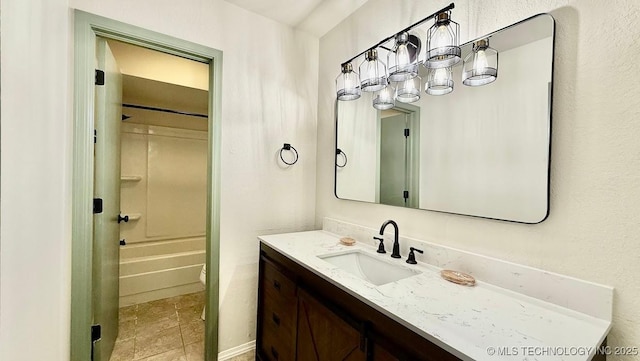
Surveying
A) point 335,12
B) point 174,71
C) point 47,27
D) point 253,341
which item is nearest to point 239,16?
point 335,12

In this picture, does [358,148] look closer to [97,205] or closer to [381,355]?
[381,355]

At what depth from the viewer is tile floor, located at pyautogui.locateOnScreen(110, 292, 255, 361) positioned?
190 centimetres

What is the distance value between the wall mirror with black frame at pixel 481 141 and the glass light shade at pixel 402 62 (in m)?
0.10

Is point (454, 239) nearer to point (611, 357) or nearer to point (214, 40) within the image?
point (611, 357)

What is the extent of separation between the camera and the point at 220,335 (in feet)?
6.07

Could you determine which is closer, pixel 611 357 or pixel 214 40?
pixel 611 357

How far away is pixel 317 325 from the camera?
1226mm

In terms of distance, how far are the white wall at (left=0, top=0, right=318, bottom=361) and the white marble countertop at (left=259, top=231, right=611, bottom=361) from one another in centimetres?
97

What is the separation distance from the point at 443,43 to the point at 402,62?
0.73 feet

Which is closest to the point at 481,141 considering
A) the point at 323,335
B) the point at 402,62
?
the point at 402,62

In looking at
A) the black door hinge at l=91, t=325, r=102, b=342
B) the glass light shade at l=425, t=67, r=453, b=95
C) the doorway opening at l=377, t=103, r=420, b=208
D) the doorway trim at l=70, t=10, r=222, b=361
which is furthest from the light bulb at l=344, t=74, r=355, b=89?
the black door hinge at l=91, t=325, r=102, b=342

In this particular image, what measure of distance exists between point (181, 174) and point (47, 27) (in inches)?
92.2

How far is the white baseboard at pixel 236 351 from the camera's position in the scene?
1.86 m

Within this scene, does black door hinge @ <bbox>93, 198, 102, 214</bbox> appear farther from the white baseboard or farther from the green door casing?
the white baseboard
